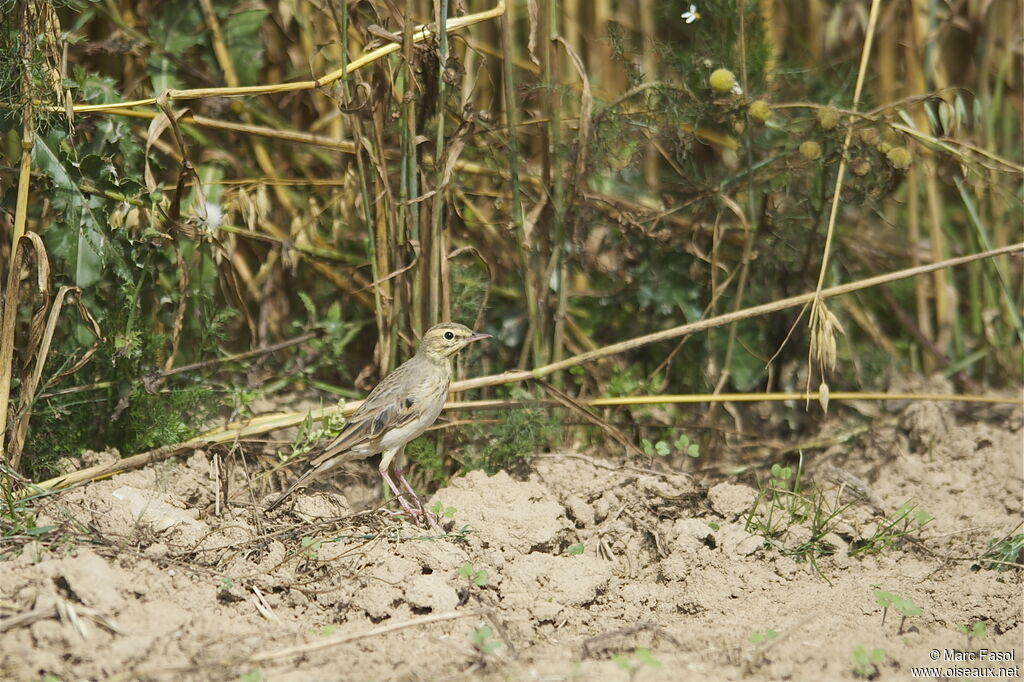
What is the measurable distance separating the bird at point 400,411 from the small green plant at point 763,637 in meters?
1.63

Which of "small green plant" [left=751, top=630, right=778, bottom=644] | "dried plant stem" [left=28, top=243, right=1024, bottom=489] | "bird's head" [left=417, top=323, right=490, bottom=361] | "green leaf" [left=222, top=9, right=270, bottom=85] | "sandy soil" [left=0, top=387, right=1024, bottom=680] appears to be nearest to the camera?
"sandy soil" [left=0, top=387, right=1024, bottom=680]

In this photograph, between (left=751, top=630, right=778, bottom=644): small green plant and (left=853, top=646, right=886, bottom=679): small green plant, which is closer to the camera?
(left=853, top=646, right=886, bottom=679): small green plant

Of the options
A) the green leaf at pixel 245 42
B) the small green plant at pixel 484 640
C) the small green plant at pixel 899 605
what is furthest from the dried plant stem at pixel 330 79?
the small green plant at pixel 899 605

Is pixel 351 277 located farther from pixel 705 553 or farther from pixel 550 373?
pixel 705 553

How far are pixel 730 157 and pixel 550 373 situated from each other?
255cm

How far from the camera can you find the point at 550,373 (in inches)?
209

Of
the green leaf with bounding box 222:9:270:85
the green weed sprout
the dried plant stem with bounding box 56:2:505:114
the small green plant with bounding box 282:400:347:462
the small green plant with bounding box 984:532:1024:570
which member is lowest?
the small green plant with bounding box 984:532:1024:570

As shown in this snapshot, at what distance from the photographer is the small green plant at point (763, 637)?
12.2 feet

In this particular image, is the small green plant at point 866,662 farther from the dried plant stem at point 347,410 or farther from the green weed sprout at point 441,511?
the green weed sprout at point 441,511

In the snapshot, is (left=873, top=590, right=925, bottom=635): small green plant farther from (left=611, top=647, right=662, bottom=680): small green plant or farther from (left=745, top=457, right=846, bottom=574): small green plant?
(left=611, top=647, right=662, bottom=680): small green plant

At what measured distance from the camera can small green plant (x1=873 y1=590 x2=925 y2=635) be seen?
387 centimetres

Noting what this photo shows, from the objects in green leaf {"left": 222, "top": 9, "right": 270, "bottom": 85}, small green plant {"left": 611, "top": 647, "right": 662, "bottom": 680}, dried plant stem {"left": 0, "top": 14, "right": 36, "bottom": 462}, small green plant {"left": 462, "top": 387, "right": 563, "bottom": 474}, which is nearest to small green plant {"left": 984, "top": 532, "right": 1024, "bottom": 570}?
small green plant {"left": 611, "top": 647, "right": 662, "bottom": 680}

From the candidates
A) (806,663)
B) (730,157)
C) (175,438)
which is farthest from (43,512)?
(730,157)

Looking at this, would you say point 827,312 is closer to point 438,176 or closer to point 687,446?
point 687,446
